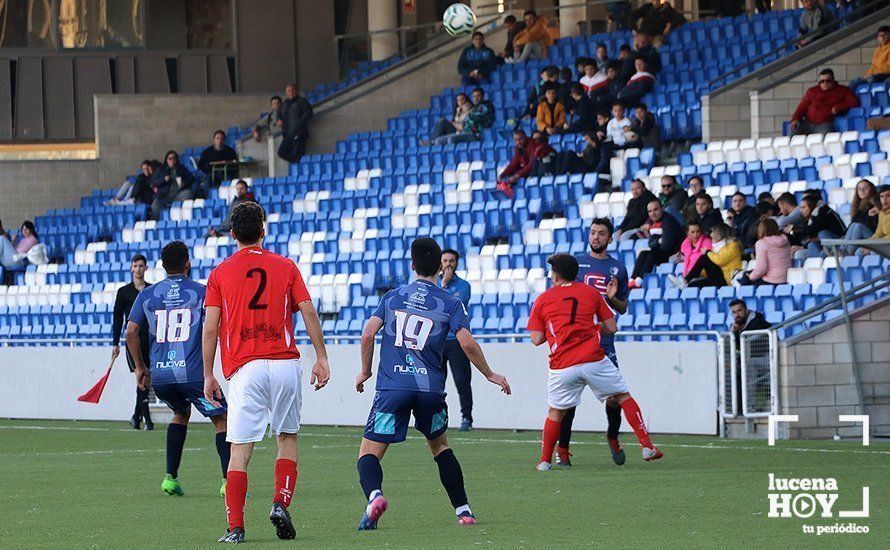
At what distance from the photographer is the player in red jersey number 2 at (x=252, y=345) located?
8695 mm

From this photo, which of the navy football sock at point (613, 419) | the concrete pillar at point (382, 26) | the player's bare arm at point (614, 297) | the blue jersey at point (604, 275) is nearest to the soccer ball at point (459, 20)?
the concrete pillar at point (382, 26)

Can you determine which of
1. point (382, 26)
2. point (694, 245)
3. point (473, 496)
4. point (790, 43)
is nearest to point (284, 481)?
point (473, 496)

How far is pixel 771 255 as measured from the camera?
18016mm

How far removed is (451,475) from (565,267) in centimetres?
364

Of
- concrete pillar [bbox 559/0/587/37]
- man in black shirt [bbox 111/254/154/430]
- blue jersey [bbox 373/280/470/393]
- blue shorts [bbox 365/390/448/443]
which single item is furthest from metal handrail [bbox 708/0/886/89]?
blue shorts [bbox 365/390/448/443]

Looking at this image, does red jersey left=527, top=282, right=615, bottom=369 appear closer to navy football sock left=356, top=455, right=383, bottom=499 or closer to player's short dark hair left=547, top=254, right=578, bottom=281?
player's short dark hair left=547, top=254, right=578, bottom=281

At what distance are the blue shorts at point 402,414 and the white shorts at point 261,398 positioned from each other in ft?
2.29

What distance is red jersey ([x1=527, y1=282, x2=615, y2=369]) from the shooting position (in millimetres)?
12578

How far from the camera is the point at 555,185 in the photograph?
23938mm

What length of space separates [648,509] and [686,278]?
9256mm

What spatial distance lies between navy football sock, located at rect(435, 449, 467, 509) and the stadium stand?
8552mm

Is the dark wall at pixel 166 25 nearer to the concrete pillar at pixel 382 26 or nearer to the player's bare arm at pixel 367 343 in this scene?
the concrete pillar at pixel 382 26

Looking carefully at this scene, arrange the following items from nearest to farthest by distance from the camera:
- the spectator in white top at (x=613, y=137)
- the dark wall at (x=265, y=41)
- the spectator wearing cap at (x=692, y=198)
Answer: the spectator wearing cap at (x=692, y=198), the spectator in white top at (x=613, y=137), the dark wall at (x=265, y=41)

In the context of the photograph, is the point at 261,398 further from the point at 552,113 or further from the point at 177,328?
the point at 552,113
